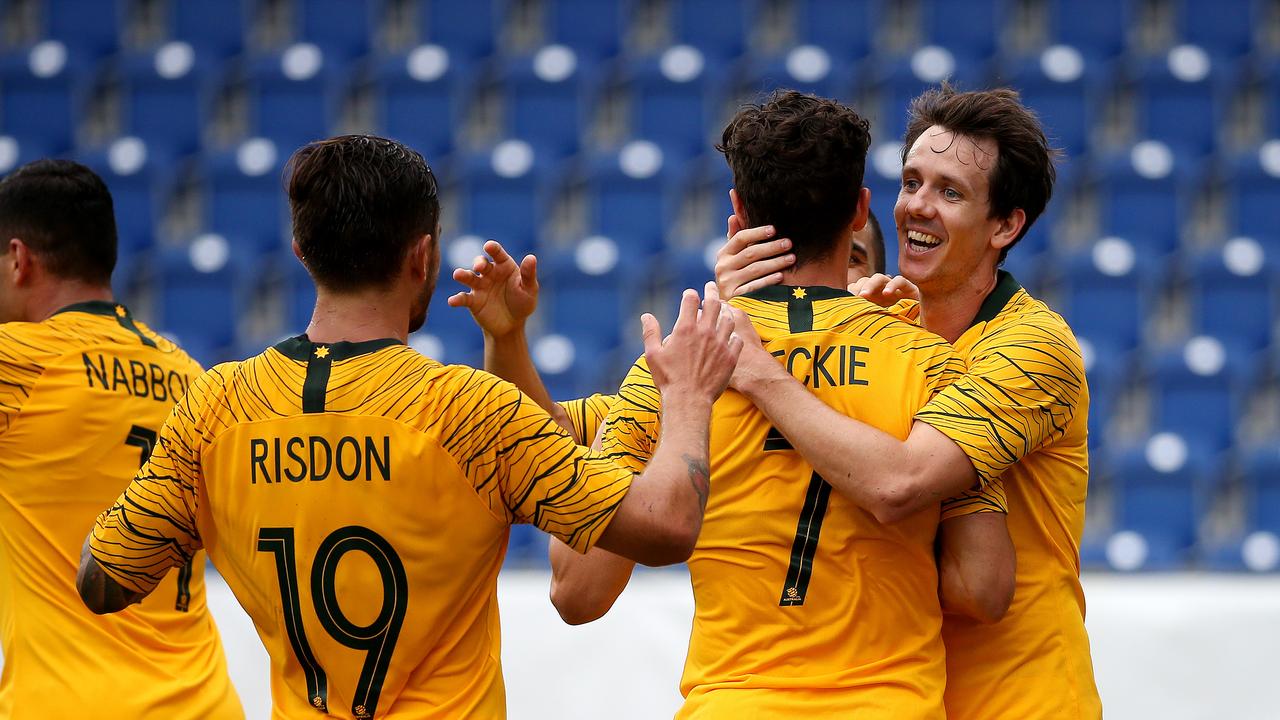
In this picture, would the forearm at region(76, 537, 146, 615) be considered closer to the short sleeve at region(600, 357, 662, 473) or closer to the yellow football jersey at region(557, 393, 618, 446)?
the short sleeve at region(600, 357, 662, 473)

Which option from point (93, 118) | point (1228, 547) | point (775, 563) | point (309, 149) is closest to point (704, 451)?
point (775, 563)

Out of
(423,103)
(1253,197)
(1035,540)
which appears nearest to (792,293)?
(1035,540)

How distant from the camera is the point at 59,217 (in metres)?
3.41

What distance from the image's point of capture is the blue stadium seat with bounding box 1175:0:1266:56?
27.6 feet

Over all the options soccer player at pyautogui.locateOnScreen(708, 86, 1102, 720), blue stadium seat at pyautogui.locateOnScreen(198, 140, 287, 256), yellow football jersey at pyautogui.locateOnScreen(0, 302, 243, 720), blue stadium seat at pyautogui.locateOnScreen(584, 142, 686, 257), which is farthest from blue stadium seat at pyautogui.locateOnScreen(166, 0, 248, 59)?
soccer player at pyautogui.locateOnScreen(708, 86, 1102, 720)

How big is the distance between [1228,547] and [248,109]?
255 inches

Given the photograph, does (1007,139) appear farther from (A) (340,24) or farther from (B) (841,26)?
(A) (340,24)

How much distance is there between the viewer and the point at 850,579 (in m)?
2.24

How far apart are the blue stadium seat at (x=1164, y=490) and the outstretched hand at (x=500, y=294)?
5254 mm

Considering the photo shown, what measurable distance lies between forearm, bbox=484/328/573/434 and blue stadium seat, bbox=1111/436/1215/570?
508 centimetres

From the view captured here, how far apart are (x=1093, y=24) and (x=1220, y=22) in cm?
82

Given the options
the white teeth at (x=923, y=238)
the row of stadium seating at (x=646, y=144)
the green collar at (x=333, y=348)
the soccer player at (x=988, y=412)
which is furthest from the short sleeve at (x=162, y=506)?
the row of stadium seating at (x=646, y=144)

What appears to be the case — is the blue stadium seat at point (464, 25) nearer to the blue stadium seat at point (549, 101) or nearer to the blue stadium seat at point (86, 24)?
the blue stadium seat at point (549, 101)

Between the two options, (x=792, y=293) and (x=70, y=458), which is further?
(x=70, y=458)
